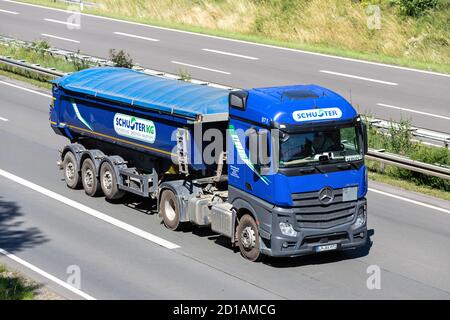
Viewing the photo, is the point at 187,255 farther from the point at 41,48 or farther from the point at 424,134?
the point at 41,48

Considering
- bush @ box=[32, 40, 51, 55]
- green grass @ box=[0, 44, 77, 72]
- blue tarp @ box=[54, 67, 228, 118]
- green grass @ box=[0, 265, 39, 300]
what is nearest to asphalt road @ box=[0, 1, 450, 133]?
bush @ box=[32, 40, 51, 55]

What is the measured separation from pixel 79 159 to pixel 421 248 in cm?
825

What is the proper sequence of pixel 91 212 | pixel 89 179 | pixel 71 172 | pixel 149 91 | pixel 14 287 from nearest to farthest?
pixel 14 287 → pixel 149 91 → pixel 91 212 → pixel 89 179 → pixel 71 172

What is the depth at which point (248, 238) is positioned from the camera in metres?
16.3

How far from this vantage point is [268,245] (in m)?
15.9

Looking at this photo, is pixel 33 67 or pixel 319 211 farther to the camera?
pixel 33 67

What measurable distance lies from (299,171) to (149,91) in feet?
15.5

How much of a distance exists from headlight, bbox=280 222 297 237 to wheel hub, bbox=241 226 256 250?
2.47ft

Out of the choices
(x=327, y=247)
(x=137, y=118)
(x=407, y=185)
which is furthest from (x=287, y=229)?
(x=407, y=185)

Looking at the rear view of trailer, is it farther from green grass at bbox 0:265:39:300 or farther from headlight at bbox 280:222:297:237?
green grass at bbox 0:265:39:300

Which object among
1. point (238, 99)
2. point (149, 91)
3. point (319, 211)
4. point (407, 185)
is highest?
point (238, 99)
